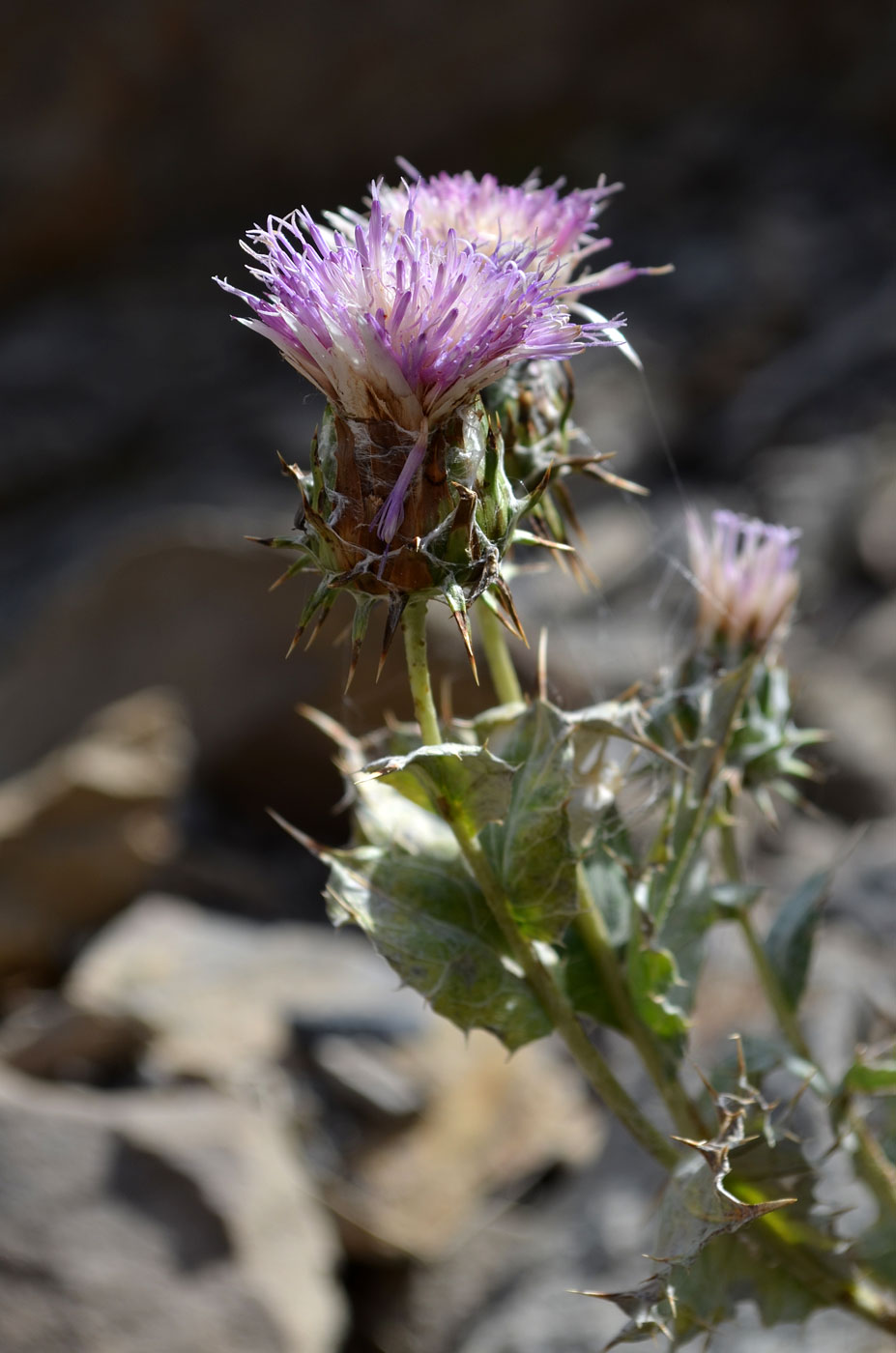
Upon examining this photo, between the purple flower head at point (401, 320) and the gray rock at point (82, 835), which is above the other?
the purple flower head at point (401, 320)

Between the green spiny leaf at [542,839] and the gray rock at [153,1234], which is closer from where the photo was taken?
the green spiny leaf at [542,839]

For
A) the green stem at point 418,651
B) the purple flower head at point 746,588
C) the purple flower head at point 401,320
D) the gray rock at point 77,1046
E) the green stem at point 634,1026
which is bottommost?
the gray rock at point 77,1046

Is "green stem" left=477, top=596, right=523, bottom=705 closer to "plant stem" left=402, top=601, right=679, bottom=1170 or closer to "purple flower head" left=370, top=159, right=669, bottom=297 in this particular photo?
"plant stem" left=402, top=601, right=679, bottom=1170

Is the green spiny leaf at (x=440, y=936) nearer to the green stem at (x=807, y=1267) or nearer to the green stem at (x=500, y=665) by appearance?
the green stem at (x=500, y=665)

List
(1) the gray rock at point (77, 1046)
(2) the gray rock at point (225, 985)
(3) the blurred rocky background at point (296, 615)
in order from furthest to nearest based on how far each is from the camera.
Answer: (2) the gray rock at point (225, 985), (1) the gray rock at point (77, 1046), (3) the blurred rocky background at point (296, 615)

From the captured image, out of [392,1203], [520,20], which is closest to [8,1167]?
[392,1203]

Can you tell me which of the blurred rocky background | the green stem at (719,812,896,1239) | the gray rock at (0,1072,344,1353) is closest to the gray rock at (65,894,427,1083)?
the blurred rocky background

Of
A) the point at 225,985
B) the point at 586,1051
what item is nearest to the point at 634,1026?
the point at 586,1051

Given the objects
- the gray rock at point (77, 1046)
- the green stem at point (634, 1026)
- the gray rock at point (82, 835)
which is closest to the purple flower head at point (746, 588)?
the green stem at point (634, 1026)
